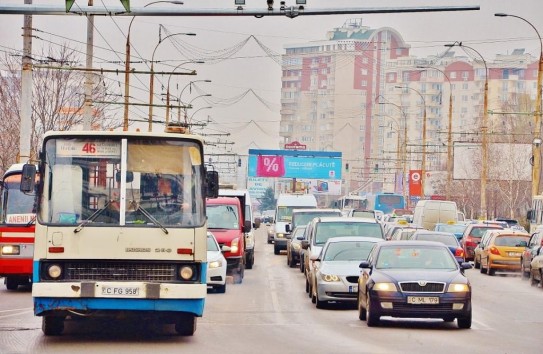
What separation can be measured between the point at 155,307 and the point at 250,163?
275 feet

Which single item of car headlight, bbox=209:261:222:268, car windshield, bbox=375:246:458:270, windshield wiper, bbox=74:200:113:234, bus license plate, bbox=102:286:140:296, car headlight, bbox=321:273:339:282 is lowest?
car headlight, bbox=209:261:222:268

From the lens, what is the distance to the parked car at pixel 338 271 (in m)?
25.0

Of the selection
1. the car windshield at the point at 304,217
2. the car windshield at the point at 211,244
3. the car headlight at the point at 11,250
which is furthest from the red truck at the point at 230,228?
the car windshield at the point at 304,217

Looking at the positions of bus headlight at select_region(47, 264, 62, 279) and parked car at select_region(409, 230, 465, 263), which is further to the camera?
parked car at select_region(409, 230, 465, 263)

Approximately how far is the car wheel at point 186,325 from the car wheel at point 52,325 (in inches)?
62.5

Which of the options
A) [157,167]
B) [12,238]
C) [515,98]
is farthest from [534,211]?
[515,98]

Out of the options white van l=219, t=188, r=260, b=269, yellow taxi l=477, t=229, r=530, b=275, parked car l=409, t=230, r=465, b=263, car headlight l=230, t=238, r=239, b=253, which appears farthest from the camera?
yellow taxi l=477, t=229, r=530, b=275

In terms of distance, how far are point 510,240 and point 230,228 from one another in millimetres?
11924

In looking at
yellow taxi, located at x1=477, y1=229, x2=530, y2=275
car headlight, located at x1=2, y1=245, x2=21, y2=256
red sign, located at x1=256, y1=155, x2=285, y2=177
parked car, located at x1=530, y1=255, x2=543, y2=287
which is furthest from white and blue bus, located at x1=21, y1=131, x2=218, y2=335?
red sign, located at x1=256, y1=155, x2=285, y2=177

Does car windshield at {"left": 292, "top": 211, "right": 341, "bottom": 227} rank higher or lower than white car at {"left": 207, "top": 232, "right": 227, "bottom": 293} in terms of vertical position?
higher

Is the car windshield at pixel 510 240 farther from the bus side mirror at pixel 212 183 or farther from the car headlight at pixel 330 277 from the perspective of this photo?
the bus side mirror at pixel 212 183

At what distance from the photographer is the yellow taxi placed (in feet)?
143

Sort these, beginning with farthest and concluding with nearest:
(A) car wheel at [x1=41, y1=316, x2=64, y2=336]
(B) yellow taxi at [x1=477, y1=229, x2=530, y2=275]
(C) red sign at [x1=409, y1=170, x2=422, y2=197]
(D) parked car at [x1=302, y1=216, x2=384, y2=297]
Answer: (C) red sign at [x1=409, y1=170, x2=422, y2=197], (B) yellow taxi at [x1=477, y1=229, x2=530, y2=275], (D) parked car at [x1=302, y1=216, x2=384, y2=297], (A) car wheel at [x1=41, y1=316, x2=64, y2=336]

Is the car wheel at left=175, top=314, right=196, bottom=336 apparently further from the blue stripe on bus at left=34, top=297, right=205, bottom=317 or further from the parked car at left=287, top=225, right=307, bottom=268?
the parked car at left=287, top=225, right=307, bottom=268
